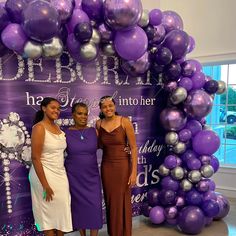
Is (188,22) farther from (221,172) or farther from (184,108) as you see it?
(221,172)

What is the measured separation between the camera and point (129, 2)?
217 centimetres

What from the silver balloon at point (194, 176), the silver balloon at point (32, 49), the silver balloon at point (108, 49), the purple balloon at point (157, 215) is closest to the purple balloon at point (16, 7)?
the silver balloon at point (32, 49)

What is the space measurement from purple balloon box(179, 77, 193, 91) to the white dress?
128cm

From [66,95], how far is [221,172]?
8.57ft

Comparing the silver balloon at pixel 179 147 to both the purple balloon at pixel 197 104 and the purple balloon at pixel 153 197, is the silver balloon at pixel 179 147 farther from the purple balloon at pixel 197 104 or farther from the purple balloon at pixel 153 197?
the purple balloon at pixel 153 197

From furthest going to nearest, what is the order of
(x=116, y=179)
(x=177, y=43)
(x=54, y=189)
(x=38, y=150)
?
1. (x=177, y=43)
2. (x=116, y=179)
3. (x=54, y=189)
4. (x=38, y=150)

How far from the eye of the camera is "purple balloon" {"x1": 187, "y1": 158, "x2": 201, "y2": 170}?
9.28 feet

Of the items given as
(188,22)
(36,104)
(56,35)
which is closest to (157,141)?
(36,104)

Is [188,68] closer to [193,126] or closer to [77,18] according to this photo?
[193,126]

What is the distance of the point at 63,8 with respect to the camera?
7.10 ft

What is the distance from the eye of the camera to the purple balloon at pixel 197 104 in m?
2.75

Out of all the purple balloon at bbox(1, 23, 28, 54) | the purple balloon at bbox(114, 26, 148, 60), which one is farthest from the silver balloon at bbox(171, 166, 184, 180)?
the purple balloon at bbox(1, 23, 28, 54)

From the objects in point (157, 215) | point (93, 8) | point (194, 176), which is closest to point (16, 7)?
point (93, 8)

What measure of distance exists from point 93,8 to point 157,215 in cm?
200
